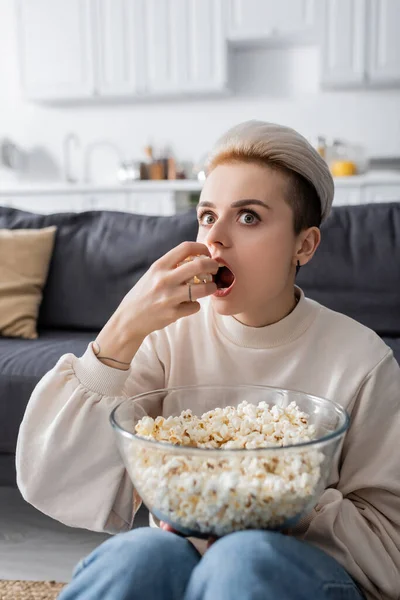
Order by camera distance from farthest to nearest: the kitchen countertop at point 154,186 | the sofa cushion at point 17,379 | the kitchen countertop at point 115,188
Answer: the kitchen countertop at point 115,188 → the kitchen countertop at point 154,186 → the sofa cushion at point 17,379

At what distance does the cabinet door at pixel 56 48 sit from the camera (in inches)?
200

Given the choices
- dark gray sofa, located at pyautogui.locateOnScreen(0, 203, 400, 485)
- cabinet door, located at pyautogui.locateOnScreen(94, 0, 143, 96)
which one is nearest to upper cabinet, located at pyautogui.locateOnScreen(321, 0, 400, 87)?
cabinet door, located at pyautogui.locateOnScreen(94, 0, 143, 96)

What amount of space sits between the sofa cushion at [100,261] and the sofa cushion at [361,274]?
42 cm

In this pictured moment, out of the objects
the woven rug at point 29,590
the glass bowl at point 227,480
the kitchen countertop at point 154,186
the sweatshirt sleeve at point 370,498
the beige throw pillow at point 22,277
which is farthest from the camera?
the kitchen countertop at point 154,186

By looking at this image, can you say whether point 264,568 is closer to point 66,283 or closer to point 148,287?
point 148,287

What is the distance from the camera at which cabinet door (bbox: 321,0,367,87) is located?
464 centimetres

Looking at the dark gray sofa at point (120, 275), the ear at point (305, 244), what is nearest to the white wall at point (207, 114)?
the dark gray sofa at point (120, 275)

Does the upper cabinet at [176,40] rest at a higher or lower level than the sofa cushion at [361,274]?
higher

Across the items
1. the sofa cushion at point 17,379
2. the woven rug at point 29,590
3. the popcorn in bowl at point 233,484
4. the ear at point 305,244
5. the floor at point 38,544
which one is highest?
the ear at point 305,244

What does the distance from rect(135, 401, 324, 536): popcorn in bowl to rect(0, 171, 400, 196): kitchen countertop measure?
3.89 m

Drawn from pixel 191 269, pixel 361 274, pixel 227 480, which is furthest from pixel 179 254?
pixel 361 274

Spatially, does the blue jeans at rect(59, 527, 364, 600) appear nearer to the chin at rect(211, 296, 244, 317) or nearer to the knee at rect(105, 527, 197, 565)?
the knee at rect(105, 527, 197, 565)

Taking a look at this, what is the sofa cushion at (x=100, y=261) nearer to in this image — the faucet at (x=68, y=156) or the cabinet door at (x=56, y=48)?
the cabinet door at (x=56, y=48)

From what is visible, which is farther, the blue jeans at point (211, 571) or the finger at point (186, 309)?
the finger at point (186, 309)
